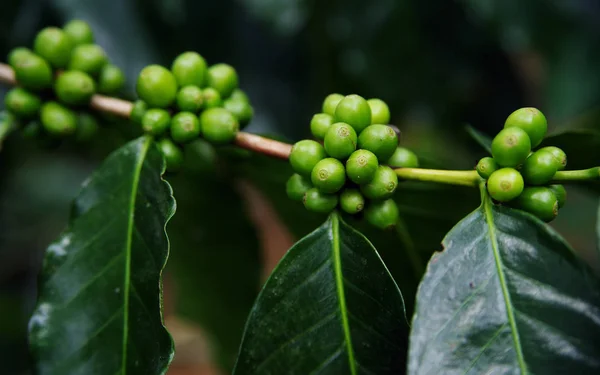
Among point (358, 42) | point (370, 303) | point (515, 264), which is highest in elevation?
point (358, 42)

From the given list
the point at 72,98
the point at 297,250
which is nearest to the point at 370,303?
the point at 297,250

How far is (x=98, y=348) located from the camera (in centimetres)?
93

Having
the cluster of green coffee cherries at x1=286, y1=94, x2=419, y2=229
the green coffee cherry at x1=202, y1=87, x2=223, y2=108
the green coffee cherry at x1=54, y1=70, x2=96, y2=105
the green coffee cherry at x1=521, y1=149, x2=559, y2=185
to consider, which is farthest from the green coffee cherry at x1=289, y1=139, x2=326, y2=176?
the green coffee cherry at x1=54, y1=70, x2=96, y2=105

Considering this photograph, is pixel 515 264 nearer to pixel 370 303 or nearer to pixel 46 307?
pixel 370 303

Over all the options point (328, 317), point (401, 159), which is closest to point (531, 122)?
point (401, 159)

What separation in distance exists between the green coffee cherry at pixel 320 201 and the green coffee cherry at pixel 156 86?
36cm

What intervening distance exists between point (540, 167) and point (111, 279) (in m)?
0.75

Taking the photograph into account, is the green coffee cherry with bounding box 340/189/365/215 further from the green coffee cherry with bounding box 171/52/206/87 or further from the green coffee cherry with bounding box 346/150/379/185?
the green coffee cherry with bounding box 171/52/206/87

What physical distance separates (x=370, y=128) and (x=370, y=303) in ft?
0.97

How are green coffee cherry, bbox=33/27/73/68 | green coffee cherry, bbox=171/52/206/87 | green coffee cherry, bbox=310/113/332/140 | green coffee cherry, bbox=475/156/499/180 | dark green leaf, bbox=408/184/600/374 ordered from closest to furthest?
dark green leaf, bbox=408/184/600/374
green coffee cherry, bbox=475/156/499/180
green coffee cherry, bbox=310/113/332/140
green coffee cherry, bbox=171/52/206/87
green coffee cherry, bbox=33/27/73/68

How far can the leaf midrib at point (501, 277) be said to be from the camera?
2.63 ft

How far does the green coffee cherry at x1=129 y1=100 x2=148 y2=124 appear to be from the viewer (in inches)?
43.8

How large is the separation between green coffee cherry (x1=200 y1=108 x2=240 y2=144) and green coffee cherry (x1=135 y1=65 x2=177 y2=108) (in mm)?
86

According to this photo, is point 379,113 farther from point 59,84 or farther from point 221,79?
point 59,84
